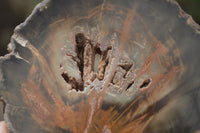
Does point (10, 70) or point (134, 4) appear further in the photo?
point (134, 4)

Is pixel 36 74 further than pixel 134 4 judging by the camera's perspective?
No

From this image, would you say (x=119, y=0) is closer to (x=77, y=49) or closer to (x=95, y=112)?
(x=77, y=49)

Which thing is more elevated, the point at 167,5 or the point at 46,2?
the point at 46,2

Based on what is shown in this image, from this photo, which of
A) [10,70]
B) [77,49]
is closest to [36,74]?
[10,70]

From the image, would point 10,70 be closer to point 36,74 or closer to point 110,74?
point 36,74

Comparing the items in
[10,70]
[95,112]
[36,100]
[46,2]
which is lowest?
[95,112]

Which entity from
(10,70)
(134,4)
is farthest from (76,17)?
(10,70)
